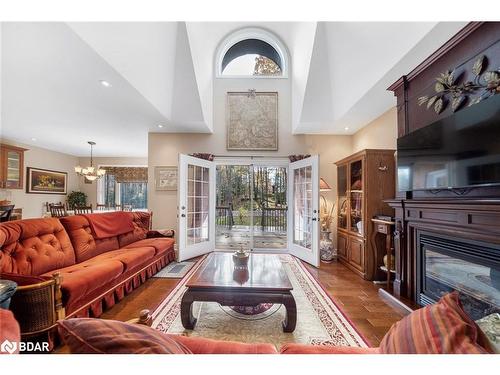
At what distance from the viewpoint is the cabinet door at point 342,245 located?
3707 mm

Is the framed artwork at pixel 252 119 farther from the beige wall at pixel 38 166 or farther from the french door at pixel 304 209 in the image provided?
the beige wall at pixel 38 166

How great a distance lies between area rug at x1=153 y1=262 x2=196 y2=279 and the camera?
3.12 meters

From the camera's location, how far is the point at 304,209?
4117 millimetres

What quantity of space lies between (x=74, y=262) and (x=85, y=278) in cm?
74

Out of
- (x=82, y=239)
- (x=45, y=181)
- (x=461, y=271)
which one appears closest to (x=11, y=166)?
(x=45, y=181)

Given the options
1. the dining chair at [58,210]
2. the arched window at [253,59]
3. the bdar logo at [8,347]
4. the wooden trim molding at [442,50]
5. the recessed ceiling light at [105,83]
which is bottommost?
the bdar logo at [8,347]

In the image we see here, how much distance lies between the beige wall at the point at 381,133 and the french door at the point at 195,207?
9.76ft

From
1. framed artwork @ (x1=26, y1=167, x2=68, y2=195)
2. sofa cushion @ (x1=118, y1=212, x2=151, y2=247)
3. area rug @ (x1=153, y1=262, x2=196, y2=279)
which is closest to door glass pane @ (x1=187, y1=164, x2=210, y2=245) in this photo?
area rug @ (x1=153, y1=262, x2=196, y2=279)

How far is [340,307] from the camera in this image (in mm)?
2279

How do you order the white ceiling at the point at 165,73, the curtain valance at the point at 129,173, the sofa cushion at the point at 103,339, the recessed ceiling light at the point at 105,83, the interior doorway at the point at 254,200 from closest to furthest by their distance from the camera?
1. the sofa cushion at the point at 103,339
2. the white ceiling at the point at 165,73
3. the recessed ceiling light at the point at 105,83
4. the interior doorway at the point at 254,200
5. the curtain valance at the point at 129,173

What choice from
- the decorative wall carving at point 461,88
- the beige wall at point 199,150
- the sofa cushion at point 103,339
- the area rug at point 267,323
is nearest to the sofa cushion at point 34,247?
the area rug at point 267,323

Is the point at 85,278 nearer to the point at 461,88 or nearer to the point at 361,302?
the point at 361,302

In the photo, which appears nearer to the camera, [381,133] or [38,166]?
[381,133]
